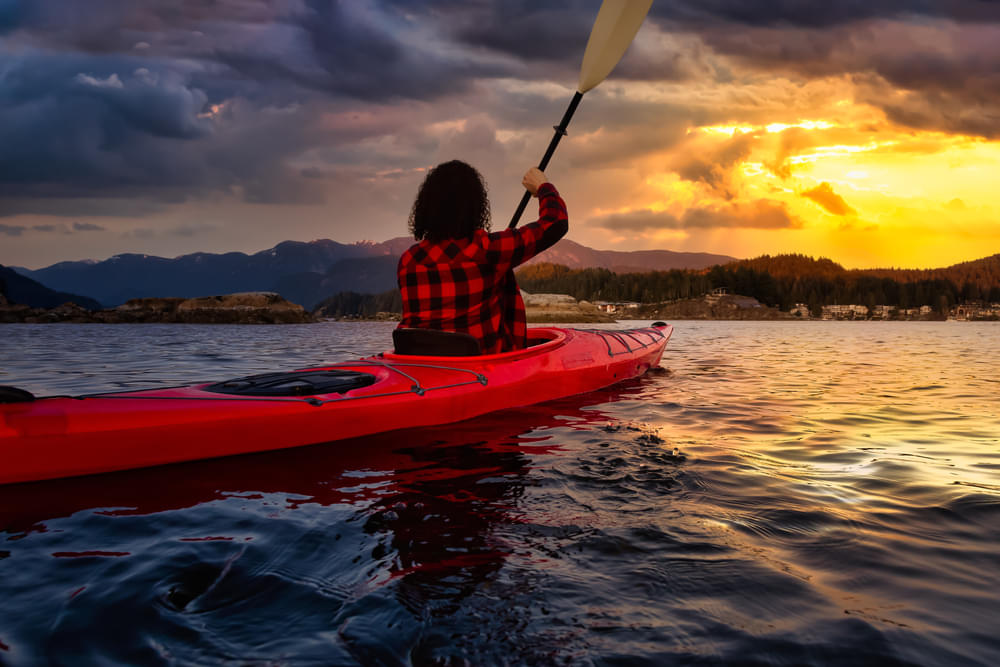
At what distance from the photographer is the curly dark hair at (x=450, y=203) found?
536cm

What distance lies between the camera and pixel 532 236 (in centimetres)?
553

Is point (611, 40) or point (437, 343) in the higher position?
point (611, 40)

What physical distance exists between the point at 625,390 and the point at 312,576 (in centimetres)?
646

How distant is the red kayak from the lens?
148 inches

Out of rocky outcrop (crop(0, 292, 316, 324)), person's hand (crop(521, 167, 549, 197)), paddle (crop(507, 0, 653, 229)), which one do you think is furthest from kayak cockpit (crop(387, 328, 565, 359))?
rocky outcrop (crop(0, 292, 316, 324))

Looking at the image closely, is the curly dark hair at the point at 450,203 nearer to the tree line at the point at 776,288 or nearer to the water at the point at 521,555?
the water at the point at 521,555

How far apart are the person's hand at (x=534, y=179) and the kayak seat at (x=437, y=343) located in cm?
173

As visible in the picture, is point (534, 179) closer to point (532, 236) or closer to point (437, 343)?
point (532, 236)

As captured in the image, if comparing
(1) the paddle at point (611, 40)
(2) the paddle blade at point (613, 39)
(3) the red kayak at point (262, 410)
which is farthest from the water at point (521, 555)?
(2) the paddle blade at point (613, 39)

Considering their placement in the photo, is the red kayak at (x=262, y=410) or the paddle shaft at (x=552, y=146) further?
the paddle shaft at (x=552, y=146)

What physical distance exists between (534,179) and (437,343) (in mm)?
2041

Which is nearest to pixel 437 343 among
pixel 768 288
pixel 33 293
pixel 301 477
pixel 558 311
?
pixel 301 477

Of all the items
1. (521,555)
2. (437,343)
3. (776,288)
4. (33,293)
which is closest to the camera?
(521,555)

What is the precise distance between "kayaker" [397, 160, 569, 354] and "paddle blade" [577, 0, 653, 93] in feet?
10.0
